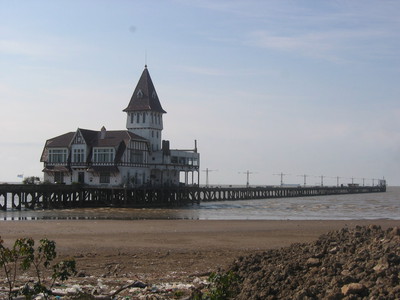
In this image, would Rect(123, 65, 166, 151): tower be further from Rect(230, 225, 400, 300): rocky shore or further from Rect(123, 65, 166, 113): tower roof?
Rect(230, 225, 400, 300): rocky shore

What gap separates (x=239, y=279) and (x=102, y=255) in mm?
7929

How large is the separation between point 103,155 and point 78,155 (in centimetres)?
286

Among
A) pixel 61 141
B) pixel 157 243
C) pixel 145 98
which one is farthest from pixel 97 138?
pixel 157 243

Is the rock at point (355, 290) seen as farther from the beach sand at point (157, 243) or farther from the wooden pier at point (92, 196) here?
the wooden pier at point (92, 196)

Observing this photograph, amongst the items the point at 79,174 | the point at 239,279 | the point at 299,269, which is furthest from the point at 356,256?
the point at 79,174

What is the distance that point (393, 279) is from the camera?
931 cm

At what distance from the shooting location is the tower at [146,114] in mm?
60281

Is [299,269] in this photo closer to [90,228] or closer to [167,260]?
Result: [167,260]

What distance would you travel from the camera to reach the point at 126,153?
55.7m

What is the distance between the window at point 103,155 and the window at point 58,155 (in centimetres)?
339

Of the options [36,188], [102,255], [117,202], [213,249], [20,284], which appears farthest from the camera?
[117,202]

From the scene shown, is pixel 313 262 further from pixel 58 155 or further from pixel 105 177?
pixel 58 155

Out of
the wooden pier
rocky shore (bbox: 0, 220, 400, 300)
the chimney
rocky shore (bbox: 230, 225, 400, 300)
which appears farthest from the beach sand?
the chimney

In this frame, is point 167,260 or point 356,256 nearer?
point 356,256
